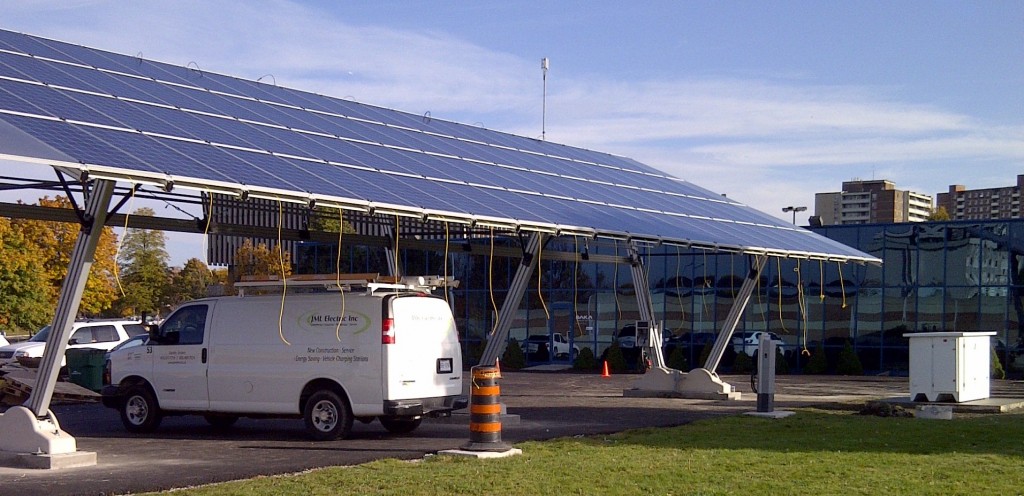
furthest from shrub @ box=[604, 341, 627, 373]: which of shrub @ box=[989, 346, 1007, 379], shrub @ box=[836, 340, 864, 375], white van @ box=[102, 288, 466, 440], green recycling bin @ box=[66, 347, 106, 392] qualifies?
white van @ box=[102, 288, 466, 440]

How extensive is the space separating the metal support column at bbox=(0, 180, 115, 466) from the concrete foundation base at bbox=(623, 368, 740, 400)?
16.5m

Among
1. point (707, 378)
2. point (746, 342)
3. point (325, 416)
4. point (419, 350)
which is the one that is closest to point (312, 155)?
point (419, 350)

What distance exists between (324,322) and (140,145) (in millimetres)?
4325

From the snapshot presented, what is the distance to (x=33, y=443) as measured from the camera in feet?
46.1

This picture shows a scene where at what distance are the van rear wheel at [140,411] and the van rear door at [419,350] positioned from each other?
4.43 metres

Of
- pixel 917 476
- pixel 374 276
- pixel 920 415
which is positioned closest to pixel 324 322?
pixel 374 276

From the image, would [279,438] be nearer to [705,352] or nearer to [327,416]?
[327,416]

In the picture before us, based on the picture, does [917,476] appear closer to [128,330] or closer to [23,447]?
[23,447]

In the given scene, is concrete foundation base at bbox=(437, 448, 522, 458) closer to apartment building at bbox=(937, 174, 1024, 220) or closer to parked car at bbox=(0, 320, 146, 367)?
parked car at bbox=(0, 320, 146, 367)

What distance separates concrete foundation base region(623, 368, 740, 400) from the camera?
90.8 feet

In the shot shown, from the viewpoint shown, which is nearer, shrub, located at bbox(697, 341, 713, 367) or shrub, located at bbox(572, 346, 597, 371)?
shrub, located at bbox(697, 341, 713, 367)

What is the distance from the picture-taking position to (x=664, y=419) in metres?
21.8

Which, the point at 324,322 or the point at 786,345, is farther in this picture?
the point at 786,345

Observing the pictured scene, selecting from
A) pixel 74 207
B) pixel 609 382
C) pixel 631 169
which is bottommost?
pixel 609 382
